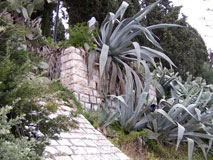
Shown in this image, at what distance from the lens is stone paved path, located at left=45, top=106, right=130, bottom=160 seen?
86.7 inches

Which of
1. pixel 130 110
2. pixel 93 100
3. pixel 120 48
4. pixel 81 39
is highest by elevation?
pixel 81 39

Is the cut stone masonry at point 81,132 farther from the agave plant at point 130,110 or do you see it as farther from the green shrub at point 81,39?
the agave plant at point 130,110

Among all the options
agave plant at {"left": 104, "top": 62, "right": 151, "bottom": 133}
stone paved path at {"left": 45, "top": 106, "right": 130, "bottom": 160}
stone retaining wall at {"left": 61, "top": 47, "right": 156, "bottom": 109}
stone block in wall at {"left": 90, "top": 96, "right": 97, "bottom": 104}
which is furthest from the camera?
stone block in wall at {"left": 90, "top": 96, "right": 97, "bottom": 104}

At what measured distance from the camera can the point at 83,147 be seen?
2.54 metres

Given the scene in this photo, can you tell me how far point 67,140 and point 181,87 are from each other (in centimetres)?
419

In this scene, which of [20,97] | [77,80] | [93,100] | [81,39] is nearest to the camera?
[20,97]

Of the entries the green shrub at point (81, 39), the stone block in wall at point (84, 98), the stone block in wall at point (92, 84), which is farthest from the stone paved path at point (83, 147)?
the green shrub at point (81, 39)

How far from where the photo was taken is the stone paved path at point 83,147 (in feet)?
7.23

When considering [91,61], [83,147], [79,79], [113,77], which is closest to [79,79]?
[79,79]

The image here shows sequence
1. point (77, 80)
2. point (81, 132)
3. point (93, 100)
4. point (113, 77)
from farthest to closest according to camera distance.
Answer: point (113, 77), point (93, 100), point (77, 80), point (81, 132)

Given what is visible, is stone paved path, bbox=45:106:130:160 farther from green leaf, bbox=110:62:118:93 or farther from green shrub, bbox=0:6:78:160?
green leaf, bbox=110:62:118:93

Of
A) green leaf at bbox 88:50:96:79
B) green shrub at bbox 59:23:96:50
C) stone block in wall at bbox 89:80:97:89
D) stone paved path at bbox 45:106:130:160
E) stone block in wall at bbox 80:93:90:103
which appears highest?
green shrub at bbox 59:23:96:50

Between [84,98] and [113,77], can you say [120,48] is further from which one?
[84,98]

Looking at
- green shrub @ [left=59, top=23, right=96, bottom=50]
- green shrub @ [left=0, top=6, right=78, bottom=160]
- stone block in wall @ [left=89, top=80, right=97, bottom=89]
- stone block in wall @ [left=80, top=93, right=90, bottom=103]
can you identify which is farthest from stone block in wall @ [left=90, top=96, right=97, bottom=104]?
green shrub @ [left=0, top=6, right=78, bottom=160]
